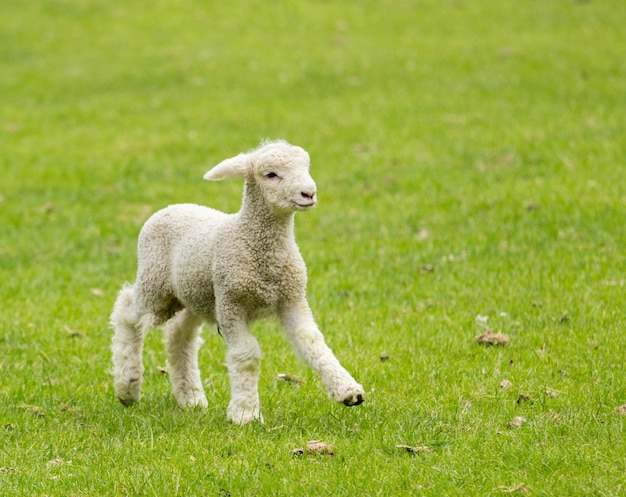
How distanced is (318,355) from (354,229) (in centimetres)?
601

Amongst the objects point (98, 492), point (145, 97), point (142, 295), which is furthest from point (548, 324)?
point (145, 97)

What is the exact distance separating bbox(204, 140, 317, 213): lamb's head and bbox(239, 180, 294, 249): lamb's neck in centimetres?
6

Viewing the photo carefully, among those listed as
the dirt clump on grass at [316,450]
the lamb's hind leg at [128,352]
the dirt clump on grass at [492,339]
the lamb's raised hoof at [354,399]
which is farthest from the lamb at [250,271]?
the dirt clump on grass at [492,339]

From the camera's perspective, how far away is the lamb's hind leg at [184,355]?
6977 millimetres

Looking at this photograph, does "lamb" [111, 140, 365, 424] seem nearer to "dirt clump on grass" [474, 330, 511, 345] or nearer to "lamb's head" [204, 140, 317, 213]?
"lamb's head" [204, 140, 317, 213]

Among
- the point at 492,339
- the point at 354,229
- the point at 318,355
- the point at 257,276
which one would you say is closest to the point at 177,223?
the point at 257,276

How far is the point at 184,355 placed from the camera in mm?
7047

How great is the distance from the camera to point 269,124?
16.9 m

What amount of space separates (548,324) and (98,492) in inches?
168

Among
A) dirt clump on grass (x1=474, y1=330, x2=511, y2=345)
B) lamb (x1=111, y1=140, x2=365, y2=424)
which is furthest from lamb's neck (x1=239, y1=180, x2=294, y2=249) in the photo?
dirt clump on grass (x1=474, y1=330, x2=511, y2=345)

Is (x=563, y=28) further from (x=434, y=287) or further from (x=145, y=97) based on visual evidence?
(x=434, y=287)

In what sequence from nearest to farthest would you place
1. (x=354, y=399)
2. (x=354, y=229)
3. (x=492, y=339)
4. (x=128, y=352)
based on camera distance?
(x=354, y=399), (x=128, y=352), (x=492, y=339), (x=354, y=229)

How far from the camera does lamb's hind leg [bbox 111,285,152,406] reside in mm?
6938

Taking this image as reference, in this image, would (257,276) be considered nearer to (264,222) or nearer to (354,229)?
(264,222)
